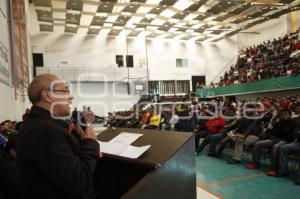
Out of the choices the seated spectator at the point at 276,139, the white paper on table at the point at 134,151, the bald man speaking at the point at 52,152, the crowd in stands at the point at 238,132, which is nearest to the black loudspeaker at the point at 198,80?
the crowd in stands at the point at 238,132

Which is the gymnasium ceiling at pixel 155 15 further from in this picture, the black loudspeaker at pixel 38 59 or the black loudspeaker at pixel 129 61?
the black loudspeaker at pixel 38 59

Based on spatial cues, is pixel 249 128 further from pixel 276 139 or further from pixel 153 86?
pixel 153 86

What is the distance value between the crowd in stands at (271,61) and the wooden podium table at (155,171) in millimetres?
9422

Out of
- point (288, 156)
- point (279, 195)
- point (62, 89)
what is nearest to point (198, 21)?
point (288, 156)

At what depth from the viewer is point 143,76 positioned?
666 inches

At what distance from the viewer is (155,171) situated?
47.9 inches

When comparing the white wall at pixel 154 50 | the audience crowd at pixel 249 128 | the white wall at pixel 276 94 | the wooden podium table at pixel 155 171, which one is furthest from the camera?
the white wall at pixel 154 50

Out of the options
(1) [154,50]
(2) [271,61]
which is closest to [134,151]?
(2) [271,61]

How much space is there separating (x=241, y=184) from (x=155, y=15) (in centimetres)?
1064

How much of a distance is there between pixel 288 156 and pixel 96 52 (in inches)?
530

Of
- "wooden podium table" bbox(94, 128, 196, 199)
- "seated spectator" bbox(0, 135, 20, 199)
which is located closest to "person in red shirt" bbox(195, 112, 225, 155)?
"wooden podium table" bbox(94, 128, 196, 199)

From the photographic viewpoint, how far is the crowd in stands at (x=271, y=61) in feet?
35.4

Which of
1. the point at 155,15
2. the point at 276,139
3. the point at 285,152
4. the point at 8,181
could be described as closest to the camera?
the point at 8,181

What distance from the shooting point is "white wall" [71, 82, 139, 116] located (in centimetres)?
1548
